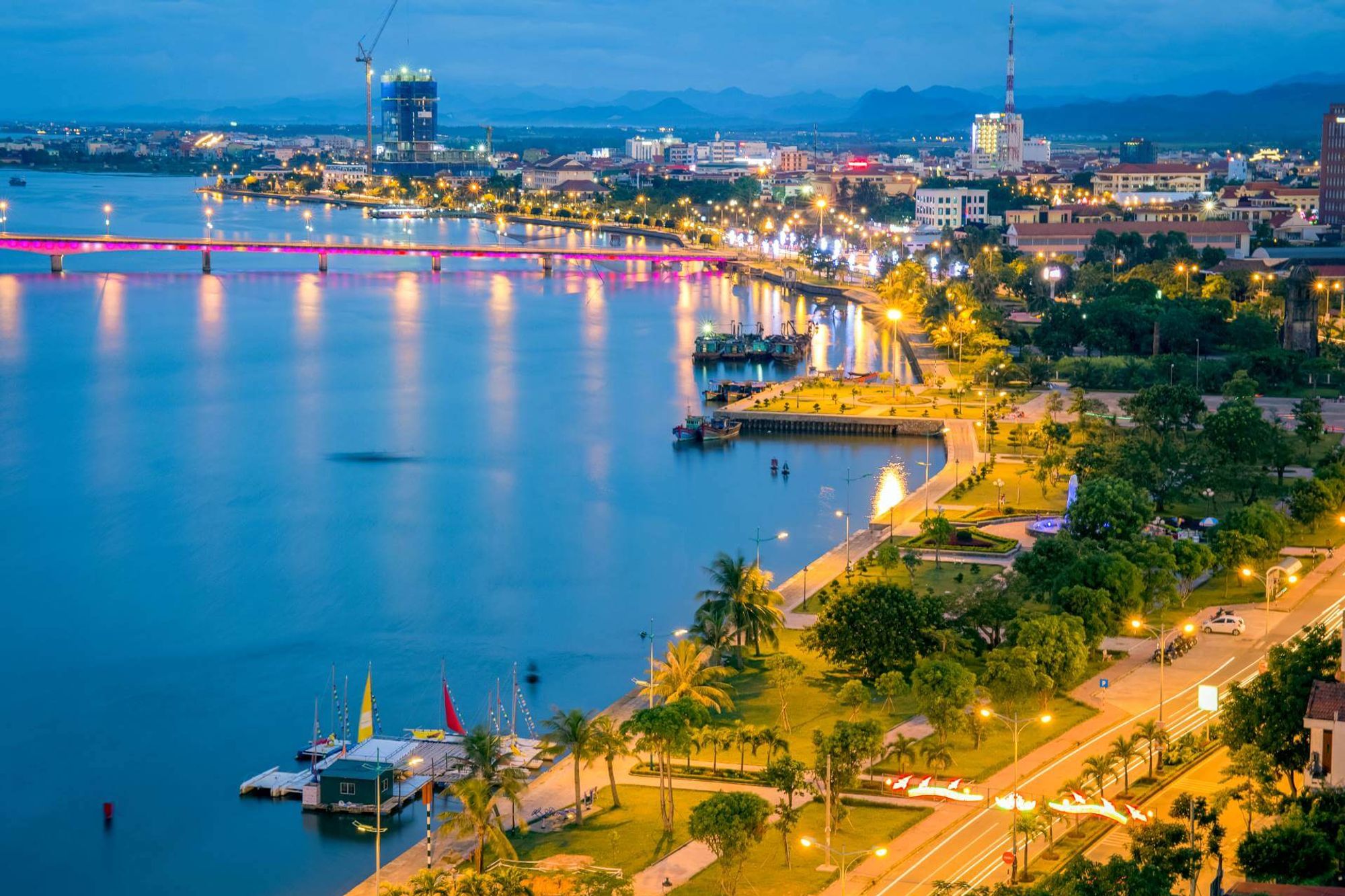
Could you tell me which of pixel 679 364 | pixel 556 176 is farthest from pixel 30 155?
pixel 679 364

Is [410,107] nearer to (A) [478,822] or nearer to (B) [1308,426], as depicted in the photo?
(B) [1308,426]

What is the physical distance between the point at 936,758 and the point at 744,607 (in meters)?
3.63

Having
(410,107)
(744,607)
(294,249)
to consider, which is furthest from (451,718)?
(410,107)

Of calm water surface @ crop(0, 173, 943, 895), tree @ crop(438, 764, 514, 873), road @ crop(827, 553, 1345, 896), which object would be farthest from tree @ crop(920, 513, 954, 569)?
tree @ crop(438, 764, 514, 873)

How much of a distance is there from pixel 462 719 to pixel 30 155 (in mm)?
132873

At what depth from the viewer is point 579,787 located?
1400 centimetres

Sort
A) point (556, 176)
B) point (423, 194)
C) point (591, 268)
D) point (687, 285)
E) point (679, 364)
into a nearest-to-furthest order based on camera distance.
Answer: point (679, 364), point (687, 285), point (591, 268), point (423, 194), point (556, 176)

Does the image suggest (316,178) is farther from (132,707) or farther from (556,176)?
(132,707)

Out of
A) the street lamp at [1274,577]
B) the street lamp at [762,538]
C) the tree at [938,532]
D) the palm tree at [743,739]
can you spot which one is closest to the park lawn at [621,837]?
the palm tree at [743,739]

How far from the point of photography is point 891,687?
1573cm

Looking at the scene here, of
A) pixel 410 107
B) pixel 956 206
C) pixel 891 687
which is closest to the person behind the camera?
pixel 891 687

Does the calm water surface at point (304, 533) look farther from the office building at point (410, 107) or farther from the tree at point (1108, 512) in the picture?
the office building at point (410, 107)

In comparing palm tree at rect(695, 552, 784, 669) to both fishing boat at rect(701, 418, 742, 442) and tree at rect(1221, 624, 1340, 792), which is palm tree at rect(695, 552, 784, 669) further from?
fishing boat at rect(701, 418, 742, 442)

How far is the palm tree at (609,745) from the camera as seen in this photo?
14.1m
